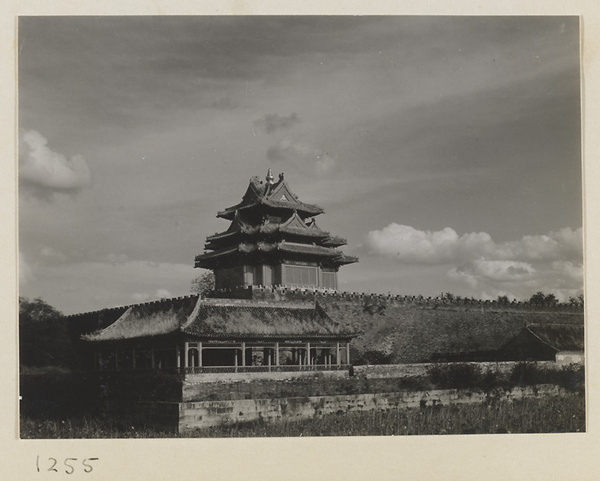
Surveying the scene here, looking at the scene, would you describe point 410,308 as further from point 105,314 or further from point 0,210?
point 0,210

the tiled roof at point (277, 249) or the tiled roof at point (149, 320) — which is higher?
the tiled roof at point (277, 249)

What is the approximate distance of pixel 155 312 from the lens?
24.0 metres

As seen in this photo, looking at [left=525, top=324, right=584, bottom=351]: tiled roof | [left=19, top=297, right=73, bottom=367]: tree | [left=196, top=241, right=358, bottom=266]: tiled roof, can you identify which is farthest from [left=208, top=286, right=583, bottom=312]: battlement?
[left=19, top=297, right=73, bottom=367]: tree

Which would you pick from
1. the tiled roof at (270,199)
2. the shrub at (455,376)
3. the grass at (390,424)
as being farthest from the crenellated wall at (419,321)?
the grass at (390,424)

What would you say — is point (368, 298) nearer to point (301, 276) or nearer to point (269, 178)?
point (301, 276)

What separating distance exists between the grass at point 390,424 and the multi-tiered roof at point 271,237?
8.58 metres

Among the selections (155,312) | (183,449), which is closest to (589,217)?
(183,449)

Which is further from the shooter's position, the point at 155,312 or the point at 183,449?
the point at 155,312

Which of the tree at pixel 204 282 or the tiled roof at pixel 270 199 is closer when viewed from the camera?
the tiled roof at pixel 270 199

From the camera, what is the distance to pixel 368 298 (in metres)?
30.5

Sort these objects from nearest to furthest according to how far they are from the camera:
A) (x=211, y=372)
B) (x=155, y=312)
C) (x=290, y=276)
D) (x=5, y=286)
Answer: (x=5, y=286) < (x=211, y=372) < (x=155, y=312) < (x=290, y=276)

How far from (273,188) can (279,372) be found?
962 cm

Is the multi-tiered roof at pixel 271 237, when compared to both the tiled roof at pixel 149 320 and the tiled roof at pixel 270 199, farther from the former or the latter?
the tiled roof at pixel 149 320

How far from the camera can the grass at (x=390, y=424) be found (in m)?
18.8
